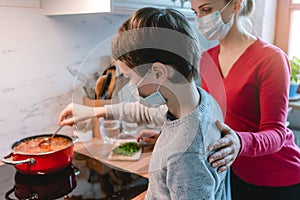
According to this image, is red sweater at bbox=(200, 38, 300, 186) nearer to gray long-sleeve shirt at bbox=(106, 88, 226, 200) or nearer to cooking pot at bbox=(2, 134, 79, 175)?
gray long-sleeve shirt at bbox=(106, 88, 226, 200)

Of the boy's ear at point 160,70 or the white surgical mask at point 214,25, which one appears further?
the white surgical mask at point 214,25

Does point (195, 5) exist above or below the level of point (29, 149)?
above

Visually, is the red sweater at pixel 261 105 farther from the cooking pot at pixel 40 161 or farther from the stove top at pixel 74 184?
the cooking pot at pixel 40 161

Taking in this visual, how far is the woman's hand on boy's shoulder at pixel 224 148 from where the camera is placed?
0.64 metres

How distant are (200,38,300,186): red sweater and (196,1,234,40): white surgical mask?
10 cm

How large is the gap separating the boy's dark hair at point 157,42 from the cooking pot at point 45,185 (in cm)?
57

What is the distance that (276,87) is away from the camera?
0.84m

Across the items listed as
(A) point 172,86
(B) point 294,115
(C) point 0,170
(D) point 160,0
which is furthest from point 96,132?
(B) point 294,115

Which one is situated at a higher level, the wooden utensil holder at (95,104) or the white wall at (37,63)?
the white wall at (37,63)

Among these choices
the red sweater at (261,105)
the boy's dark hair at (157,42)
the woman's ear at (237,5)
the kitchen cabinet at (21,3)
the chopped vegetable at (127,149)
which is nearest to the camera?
the boy's dark hair at (157,42)

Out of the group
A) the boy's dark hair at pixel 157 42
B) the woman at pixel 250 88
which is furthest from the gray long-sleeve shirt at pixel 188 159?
the woman at pixel 250 88

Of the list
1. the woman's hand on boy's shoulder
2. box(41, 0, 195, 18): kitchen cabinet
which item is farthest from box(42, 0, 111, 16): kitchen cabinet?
the woman's hand on boy's shoulder

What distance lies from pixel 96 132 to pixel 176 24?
872 millimetres

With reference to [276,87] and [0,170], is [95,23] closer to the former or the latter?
[0,170]
